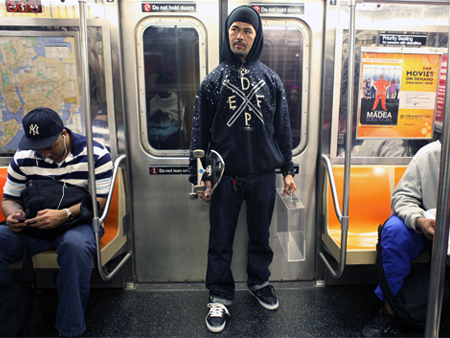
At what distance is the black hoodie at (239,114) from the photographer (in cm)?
214

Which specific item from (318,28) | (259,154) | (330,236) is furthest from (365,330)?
(318,28)

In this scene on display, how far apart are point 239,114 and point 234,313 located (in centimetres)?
145

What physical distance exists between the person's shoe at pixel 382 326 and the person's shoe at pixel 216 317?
94 cm

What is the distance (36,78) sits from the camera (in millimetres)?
2559

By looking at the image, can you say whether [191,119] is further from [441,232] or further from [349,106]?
[441,232]

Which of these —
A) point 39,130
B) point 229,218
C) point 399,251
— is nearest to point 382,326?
point 399,251

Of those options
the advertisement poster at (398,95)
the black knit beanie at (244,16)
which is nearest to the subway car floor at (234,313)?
the advertisement poster at (398,95)

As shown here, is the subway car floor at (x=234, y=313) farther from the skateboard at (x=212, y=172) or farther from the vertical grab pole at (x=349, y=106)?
the skateboard at (x=212, y=172)

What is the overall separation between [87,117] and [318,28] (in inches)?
72.2

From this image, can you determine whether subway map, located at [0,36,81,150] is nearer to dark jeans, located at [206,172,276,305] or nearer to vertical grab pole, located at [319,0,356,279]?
dark jeans, located at [206,172,276,305]

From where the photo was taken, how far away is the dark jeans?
7.39 ft

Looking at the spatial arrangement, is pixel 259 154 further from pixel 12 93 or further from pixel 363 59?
pixel 12 93

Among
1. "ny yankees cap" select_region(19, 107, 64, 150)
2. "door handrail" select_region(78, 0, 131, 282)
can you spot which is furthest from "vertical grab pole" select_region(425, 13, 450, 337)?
"ny yankees cap" select_region(19, 107, 64, 150)

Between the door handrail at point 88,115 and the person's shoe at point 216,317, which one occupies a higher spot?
the door handrail at point 88,115
